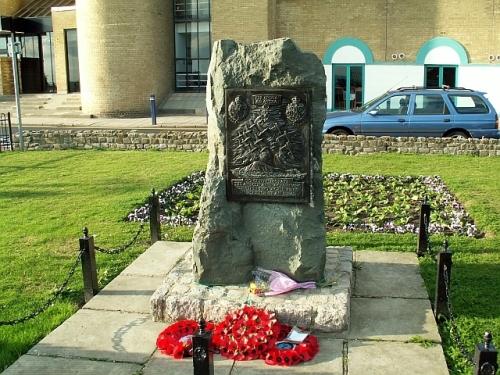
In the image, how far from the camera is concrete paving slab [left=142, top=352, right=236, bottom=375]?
15.8 ft

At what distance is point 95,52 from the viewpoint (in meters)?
30.3

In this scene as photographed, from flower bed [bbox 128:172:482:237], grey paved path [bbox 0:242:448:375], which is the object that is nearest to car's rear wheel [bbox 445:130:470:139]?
flower bed [bbox 128:172:482:237]

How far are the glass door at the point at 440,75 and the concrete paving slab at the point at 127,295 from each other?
24645 mm

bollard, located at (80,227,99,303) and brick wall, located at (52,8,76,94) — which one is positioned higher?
brick wall, located at (52,8,76,94)

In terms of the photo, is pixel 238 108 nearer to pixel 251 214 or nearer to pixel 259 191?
pixel 259 191

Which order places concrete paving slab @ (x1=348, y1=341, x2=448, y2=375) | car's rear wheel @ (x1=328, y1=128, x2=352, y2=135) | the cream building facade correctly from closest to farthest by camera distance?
concrete paving slab @ (x1=348, y1=341, x2=448, y2=375) < car's rear wheel @ (x1=328, y1=128, x2=352, y2=135) < the cream building facade

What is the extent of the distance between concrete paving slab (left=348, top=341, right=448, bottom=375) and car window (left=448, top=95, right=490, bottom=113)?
12605 millimetres

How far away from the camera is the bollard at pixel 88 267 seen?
6363 mm

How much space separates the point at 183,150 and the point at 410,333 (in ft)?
41.1

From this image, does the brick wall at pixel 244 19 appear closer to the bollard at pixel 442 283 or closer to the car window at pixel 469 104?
the car window at pixel 469 104

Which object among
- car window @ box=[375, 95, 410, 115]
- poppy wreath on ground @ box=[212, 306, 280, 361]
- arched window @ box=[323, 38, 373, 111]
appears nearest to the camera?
poppy wreath on ground @ box=[212, 306, 280, 361]

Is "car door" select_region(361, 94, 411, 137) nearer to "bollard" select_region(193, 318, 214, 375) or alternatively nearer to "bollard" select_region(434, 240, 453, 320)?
"bollard" select_region(434, 240, 453, 320)

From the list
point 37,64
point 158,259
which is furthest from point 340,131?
point 37,64

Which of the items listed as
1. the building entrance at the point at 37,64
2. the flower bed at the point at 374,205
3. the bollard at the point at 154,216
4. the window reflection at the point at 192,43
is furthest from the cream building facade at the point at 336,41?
the bollard at the point at 154,216
